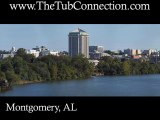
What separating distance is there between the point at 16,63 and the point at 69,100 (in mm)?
8470

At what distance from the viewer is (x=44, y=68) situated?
1022 centimetres

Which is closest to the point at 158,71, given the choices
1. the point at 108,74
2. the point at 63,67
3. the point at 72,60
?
the point at 108,74

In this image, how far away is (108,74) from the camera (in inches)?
519

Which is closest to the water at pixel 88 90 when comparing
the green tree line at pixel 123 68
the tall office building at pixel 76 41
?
the green tree line at pixel 123 68

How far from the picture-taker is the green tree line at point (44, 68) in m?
8.67

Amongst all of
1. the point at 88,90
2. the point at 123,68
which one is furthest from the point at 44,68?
the point at 123,68

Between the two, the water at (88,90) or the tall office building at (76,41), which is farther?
the tall office building at (76,41)

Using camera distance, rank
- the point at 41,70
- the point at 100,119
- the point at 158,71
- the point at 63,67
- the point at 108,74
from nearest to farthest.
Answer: the point at 100,119
the point at 41,70
the point at 63,67
the point at 108,74
the point at 158,71

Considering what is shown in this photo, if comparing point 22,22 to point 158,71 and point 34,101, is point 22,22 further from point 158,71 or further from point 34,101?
point 158,71

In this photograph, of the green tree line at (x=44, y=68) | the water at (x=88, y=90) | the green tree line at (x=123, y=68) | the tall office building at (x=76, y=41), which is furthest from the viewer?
the tall office building at (x=76, y=41)

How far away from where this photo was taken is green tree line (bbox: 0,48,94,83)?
867 cm

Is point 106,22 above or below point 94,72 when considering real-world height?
above

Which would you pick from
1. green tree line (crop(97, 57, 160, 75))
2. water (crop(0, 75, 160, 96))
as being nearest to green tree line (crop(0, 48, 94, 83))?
green tree line (crop(97, 57, 160, 75))

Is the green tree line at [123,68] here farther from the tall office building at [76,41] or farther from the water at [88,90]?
the water at [88,90]
